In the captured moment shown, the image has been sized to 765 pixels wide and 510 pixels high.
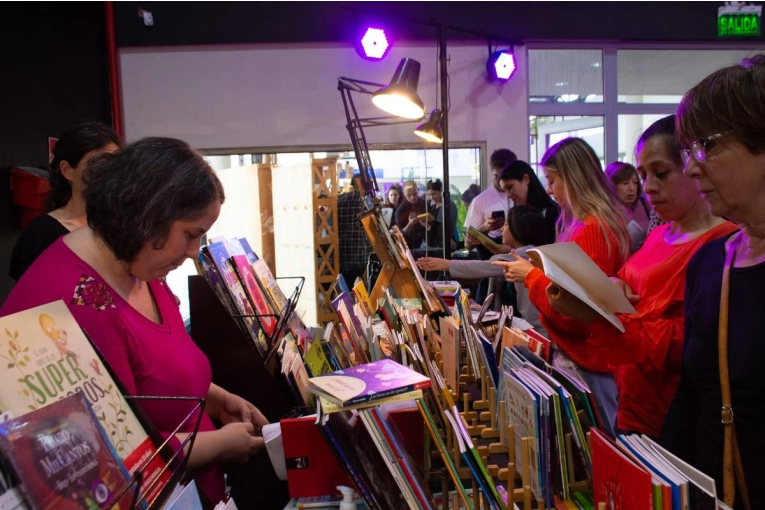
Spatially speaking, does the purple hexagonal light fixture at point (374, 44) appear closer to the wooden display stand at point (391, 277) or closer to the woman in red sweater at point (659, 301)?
the wooden display stand at point (391, 277)

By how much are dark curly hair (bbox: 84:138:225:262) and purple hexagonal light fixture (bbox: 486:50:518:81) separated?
4.81m

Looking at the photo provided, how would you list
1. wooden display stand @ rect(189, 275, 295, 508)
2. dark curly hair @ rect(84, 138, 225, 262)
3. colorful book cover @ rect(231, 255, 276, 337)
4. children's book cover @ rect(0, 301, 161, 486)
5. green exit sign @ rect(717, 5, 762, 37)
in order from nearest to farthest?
children's book cover @ rect(0, 301, 161, 486) < dark curly hair @ rect(84, 138, 225, 262) < wooden display stand @ rect(189, 275, 295, 508) < colorful book cover @ rect(231, 255, 276, 337) < green exit sign @ rect(717, 5, 762, 37)

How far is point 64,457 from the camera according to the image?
0.57 metres

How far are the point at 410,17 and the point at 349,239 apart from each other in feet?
7.38

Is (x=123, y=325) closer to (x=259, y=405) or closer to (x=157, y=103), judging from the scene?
(x=259, y=405)

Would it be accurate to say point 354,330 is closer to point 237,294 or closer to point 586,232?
point 237,294

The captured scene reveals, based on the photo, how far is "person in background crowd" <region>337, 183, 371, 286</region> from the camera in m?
5.11

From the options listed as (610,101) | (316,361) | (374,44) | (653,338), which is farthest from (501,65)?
(316,361)

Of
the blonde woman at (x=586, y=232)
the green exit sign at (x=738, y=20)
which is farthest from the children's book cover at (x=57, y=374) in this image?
the green exit sign at (x=738, y=20)

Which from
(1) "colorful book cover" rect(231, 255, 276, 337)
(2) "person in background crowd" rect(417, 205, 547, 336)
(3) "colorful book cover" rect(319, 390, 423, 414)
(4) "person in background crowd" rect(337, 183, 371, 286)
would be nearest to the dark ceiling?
(4) "person in background crowd" rect(337, 183, 371, 286)

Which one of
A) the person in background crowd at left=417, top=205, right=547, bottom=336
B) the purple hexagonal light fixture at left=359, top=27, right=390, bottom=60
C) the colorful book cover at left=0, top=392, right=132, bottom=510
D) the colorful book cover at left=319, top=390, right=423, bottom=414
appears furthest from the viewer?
the purple hexagonal light fixture at left=359, top=27, right=390, bottom=60

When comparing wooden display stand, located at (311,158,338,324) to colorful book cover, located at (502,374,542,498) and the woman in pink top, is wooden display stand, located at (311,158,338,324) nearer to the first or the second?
the woman in pink top

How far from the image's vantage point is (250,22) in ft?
17.5

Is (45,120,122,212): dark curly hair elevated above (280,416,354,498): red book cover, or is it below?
above
